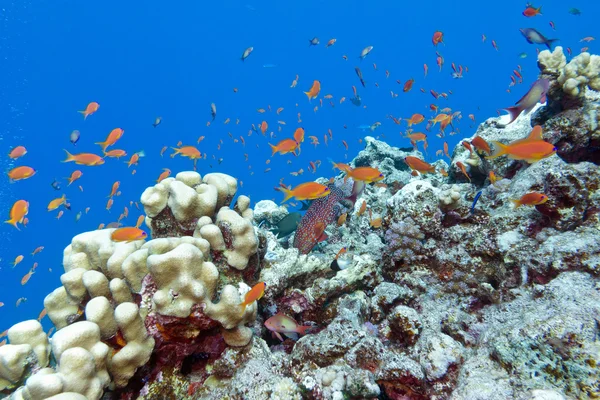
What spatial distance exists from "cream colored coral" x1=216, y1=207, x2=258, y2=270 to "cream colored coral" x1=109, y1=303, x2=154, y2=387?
0.95 meters

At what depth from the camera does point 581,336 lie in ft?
6.42

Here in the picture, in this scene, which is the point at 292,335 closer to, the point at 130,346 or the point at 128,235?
the point at 130,346

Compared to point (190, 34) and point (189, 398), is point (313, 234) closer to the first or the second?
point (189, 398)

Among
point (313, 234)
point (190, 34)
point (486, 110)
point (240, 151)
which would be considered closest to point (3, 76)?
point (190, 34)

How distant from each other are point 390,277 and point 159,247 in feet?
9.23

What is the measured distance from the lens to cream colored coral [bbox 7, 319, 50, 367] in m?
2.70

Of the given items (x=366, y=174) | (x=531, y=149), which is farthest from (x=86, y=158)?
(x=531, y=149)

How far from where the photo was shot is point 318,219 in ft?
16.1

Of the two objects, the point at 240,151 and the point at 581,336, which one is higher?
the point at 240,151

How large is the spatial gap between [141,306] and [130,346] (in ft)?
1.04

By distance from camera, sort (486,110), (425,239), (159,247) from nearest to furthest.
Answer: (159,247) → (425,239) → (486,110)

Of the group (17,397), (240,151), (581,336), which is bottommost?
(581,336)

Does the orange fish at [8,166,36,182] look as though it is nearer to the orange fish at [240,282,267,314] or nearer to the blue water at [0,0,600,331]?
the orange fish at [240,282,267,314]

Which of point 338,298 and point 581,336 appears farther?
point 338,298
